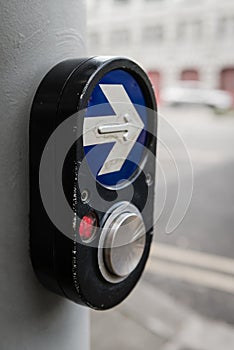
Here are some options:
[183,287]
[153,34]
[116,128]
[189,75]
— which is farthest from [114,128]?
[189,75]

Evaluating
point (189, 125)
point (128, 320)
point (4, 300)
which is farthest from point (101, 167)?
point (189, 125)

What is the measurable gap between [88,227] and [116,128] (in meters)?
0.16

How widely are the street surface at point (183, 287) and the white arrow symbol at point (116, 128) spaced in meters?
0.12

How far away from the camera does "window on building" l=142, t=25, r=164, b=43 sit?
782 inches

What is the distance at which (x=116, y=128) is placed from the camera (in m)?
0.73

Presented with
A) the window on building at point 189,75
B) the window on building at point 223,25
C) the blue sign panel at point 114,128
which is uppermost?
the blue sign panel at point 114,128

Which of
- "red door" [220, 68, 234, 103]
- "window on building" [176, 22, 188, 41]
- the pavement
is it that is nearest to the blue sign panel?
the pavement

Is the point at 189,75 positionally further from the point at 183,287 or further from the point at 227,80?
the point at 183,287

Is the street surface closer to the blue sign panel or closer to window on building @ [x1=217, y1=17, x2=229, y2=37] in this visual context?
the blue sign panel

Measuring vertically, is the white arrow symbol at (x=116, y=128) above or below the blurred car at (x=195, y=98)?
above

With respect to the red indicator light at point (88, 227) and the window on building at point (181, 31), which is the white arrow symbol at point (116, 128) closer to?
the red indicator light at point (88, 227)

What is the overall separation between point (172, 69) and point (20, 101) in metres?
20.5

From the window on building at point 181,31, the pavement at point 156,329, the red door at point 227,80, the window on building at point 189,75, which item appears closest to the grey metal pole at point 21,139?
the pavement at point 156,329

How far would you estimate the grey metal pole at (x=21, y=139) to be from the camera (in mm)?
640
